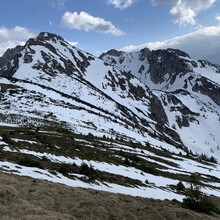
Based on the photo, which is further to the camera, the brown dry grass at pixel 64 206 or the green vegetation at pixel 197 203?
the green vegetation at pixel 197 203

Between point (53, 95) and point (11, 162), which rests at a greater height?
point (53, 95)

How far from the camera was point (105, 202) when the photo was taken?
19703 mm

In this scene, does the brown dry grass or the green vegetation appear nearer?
the brown dry grass

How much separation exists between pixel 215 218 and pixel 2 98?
119428mm

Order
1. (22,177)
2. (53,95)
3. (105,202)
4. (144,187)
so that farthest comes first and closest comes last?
(53,95), (144,187), (22,177), (105,202)

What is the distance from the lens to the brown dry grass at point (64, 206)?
52.5 ft

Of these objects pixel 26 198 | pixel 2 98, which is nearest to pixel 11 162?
pixel 26 198

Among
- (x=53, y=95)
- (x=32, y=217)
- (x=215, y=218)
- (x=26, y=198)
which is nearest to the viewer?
(x=32, y=217)

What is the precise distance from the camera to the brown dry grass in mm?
15996

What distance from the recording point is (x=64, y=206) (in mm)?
18031

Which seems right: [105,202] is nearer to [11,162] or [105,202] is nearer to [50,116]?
[11,162]

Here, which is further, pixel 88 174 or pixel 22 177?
pixel 88 174

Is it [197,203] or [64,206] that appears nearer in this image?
[64,206]

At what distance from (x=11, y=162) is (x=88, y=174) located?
258 inches
